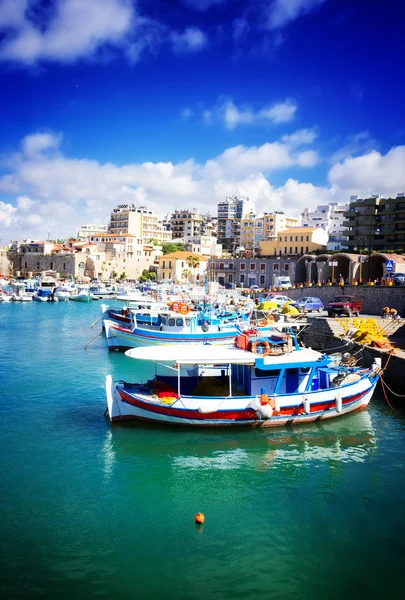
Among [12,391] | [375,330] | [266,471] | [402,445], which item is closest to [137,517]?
[266,471]

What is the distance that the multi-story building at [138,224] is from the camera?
12125 cm

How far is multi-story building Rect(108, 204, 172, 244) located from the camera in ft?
398

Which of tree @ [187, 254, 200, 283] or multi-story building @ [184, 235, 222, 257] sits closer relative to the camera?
tree @ [187, 254, 200, 283]

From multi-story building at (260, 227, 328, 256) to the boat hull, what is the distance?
220 feet

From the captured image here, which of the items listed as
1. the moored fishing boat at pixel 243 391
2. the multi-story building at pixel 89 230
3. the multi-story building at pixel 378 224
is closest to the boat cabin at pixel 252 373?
the moored fishing boat at pixel 243 391

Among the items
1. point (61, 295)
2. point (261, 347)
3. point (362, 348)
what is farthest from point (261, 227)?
point (261, 347)

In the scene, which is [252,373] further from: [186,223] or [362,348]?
[186,223]

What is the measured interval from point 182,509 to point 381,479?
5.66 m

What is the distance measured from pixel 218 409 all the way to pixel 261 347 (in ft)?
10.2

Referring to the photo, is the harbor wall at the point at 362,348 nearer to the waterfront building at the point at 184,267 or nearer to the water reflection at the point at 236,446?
the water reflection at the point at 236,446

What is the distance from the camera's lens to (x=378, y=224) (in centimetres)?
7344

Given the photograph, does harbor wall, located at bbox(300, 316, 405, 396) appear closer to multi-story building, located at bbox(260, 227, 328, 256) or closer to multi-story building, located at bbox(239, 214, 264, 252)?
multi-story building, located at bbox(260, 227, 328, 256)

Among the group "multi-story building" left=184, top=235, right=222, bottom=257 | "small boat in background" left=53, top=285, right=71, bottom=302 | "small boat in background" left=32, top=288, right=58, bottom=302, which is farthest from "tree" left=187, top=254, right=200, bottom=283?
"small boat in background" left=32, top=288, right=58, bottom=302

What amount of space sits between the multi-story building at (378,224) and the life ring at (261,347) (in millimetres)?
58954
